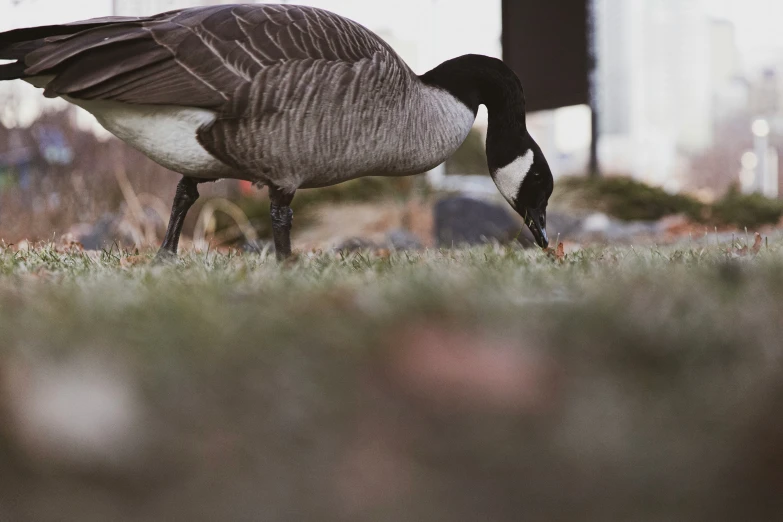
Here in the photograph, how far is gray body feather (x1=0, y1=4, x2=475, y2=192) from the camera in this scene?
229 centimetres

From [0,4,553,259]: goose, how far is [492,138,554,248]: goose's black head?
354 millimetres

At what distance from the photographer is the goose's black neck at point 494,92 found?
301 centimetres

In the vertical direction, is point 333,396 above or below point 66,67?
below

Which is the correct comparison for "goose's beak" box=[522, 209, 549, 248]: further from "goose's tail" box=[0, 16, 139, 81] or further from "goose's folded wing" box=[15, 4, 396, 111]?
"goose's tail" box=[0, 16, 139, 81]

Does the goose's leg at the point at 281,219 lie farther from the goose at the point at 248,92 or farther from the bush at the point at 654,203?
the bush at the point at 654,203

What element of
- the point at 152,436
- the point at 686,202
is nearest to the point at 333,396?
the point at 152,436

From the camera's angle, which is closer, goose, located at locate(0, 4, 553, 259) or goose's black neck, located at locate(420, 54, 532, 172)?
goose, located at locate(0, 4, 553, 259)

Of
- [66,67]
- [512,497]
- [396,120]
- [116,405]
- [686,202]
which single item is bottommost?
[686,202]

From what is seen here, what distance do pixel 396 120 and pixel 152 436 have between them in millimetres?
1984

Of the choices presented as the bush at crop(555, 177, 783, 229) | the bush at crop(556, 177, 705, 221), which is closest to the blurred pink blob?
the bush at crop(555, 177, 783, 229)

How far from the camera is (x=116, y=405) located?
909 mm

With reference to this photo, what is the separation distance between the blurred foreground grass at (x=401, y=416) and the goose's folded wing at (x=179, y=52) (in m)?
1.49

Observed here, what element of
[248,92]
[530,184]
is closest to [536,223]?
[530,184]

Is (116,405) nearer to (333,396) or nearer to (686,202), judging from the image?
(333,396)
